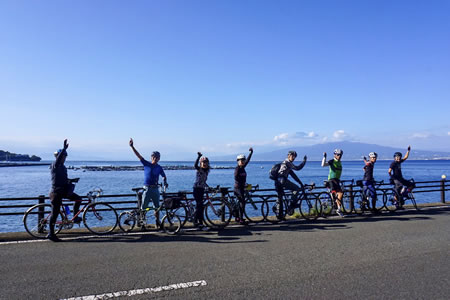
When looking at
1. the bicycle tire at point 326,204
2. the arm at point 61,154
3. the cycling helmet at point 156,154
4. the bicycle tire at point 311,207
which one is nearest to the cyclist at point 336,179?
the bicycle tire at point 326,204

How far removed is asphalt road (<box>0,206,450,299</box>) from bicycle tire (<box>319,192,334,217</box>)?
218 centimetres

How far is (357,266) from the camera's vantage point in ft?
17.3

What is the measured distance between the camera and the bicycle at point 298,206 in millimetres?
9805

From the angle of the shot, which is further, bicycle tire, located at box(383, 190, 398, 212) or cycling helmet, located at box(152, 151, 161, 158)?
bicycle tire, located at box(383, 190, 398, 212)

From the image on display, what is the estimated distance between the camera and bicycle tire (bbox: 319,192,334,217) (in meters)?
10.5

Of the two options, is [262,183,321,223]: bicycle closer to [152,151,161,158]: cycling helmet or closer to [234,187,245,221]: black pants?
[234,187,245,221]: black pants

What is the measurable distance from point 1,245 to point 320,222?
869 cm

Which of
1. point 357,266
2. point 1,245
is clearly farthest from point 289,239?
point 1,245

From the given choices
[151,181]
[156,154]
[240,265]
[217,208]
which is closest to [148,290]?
[240,265]

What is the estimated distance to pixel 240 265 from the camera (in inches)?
211

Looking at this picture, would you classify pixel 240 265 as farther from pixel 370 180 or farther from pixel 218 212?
pixel 370 180

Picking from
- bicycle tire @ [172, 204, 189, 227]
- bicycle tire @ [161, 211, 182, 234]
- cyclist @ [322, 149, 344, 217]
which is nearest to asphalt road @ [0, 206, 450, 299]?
bicycle tire @ [161, 211, 182, 234]

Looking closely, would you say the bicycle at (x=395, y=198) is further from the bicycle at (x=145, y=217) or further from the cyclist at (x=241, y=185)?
the bicycle at (x=145, y=217)

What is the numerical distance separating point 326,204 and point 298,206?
120 cm
